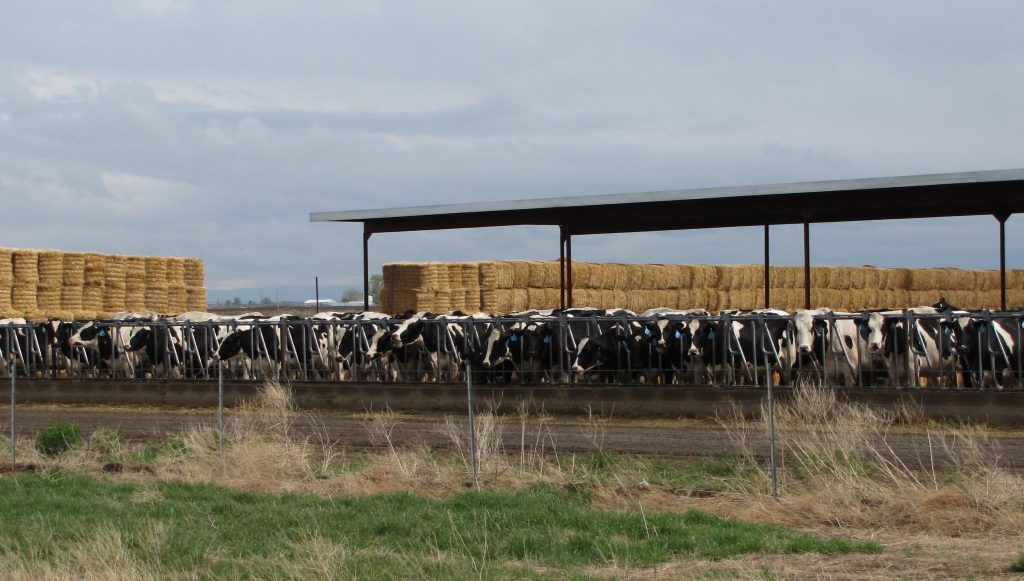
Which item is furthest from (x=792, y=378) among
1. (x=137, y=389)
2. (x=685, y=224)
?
(x=137, y=389)

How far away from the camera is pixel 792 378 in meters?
23.3

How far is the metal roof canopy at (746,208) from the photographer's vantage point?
25.6 meters

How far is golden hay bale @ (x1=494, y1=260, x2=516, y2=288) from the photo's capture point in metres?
44.6

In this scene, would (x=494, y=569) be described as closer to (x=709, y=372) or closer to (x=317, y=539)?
(x=317, y=539)

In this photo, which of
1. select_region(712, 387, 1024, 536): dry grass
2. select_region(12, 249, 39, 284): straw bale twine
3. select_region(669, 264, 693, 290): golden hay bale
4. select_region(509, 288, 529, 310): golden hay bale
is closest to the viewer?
select_region(712, 387, 1024, 536): dry grass

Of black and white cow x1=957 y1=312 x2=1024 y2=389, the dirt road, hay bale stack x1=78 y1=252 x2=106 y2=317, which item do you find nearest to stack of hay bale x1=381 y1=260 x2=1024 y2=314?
hay bale stack x1=78 y1=252 x2=106 y2=317

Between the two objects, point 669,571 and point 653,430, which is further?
point 653,430

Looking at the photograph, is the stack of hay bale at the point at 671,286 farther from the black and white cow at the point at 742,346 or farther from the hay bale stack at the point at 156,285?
the black and white cow at the point at 742,346

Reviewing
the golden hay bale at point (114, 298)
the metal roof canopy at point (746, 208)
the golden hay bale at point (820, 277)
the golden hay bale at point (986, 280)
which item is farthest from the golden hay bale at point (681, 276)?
the golden hay bale at point (114, 298)

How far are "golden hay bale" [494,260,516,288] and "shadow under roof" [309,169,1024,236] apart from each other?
9288 mm

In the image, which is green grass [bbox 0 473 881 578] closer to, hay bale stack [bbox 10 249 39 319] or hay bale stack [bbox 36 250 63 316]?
hay bale stack [bbox 10 249 39 319]

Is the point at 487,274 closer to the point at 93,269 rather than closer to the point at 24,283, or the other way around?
the point at 93,269

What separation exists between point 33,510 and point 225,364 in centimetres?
1667

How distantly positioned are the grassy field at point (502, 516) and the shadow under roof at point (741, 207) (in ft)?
35.2
